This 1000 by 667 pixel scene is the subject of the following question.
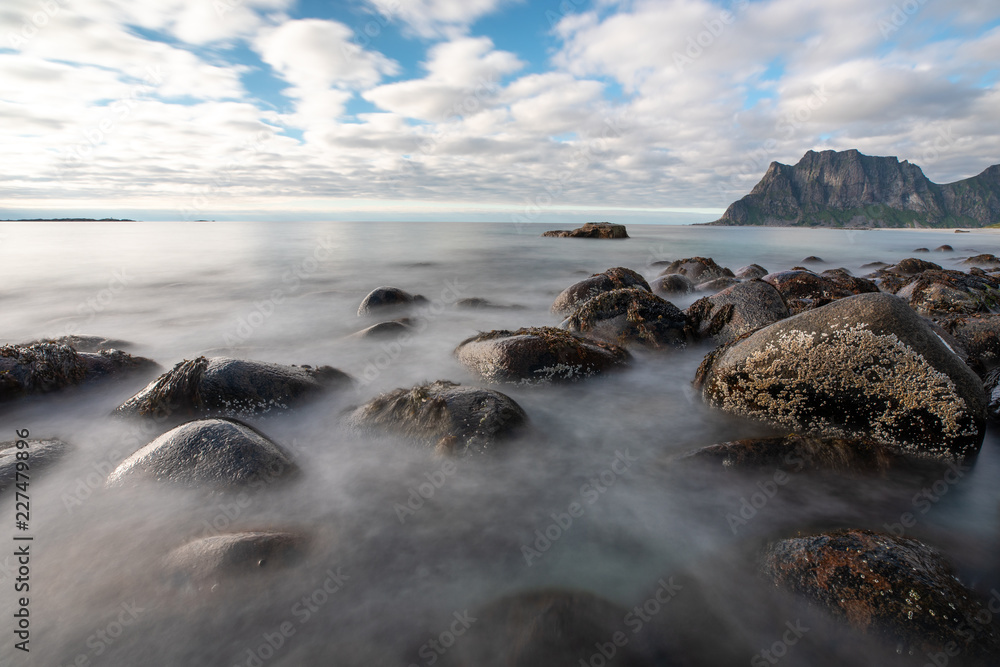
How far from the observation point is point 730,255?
33969mm

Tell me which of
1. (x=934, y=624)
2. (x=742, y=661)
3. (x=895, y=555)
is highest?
(x=895, y=555)

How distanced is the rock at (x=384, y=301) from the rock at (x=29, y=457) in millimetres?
7284

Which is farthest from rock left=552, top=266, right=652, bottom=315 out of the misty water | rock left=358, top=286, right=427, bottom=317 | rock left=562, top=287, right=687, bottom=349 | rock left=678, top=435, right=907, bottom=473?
rock left=678, top=435, right=907, bottom=473

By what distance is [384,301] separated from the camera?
40.1 feet

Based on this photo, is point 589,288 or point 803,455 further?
point 589,288

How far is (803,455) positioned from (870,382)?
1106 mm

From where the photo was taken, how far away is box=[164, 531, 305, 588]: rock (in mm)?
3043

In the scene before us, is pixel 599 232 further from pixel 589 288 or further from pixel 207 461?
pixel 207 461

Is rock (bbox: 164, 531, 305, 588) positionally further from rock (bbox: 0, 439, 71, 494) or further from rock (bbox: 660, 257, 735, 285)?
Result: rock (bbox: 660, 257, 735, 285)

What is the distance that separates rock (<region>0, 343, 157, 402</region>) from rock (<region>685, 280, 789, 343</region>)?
9335mm

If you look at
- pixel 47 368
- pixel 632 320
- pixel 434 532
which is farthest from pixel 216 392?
pixel 632 320

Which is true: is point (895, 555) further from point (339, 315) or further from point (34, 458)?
Answer: point (339, 315)

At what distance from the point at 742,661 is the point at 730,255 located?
35.8 meters

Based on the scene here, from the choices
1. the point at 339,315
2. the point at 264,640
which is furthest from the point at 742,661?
the point at 339,315
